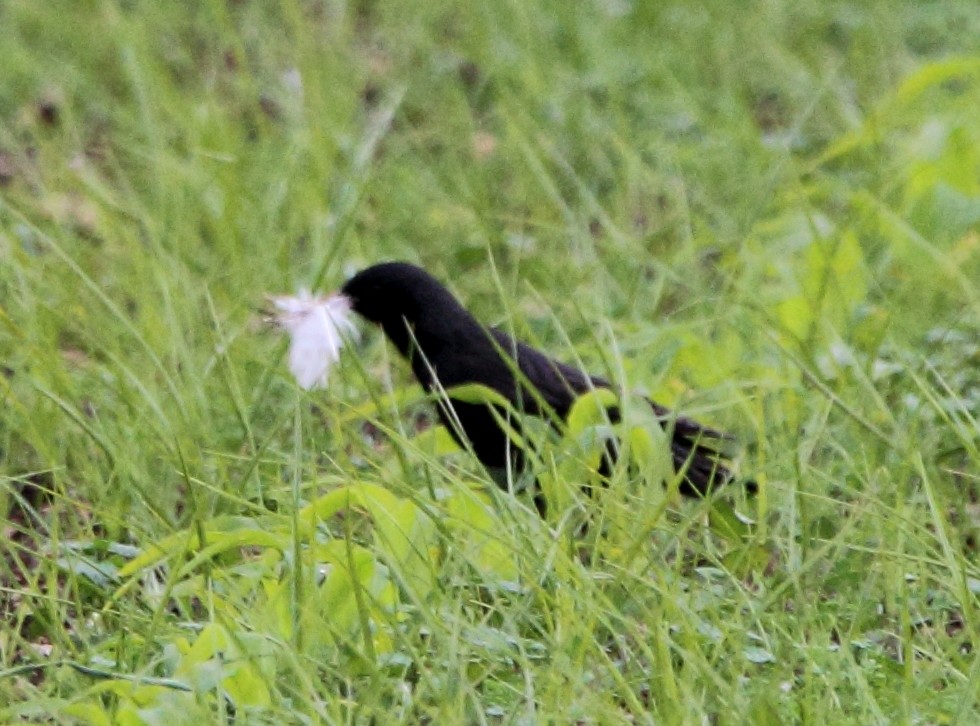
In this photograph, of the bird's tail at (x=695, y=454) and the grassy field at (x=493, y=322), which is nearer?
the grassy field at (x=493, y=322)

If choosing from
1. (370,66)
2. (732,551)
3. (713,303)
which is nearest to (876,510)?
(732,551)

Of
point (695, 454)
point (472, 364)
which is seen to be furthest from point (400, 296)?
point (695, 454)

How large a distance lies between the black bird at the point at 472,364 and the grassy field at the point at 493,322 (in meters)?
0.09

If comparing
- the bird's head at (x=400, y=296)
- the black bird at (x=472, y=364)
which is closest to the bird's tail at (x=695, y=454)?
the black bird at (x=472, y=364)

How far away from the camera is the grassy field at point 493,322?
9.52ft

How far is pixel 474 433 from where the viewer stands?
415cm

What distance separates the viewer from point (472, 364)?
434 cm

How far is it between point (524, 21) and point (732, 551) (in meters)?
3.54

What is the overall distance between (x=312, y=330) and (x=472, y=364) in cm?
40

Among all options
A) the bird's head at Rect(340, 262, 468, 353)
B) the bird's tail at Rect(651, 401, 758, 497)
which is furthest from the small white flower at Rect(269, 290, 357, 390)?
the bird's tail at Rect(651, 401, 758, 497)

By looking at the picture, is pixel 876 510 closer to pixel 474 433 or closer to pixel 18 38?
pixel 474 433

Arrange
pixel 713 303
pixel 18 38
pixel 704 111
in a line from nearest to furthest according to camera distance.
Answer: pixel 713 303 → pixel 704 111 → pixel 18 38

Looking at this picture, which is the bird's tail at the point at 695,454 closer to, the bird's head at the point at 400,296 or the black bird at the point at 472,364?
the black bird at the point at 472,364

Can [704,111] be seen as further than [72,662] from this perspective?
Yes
